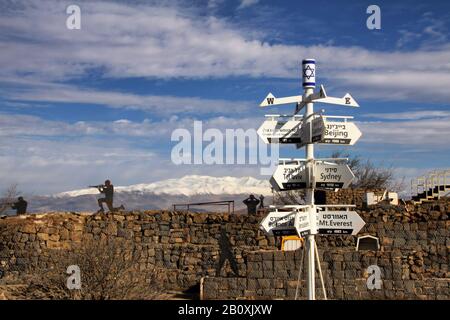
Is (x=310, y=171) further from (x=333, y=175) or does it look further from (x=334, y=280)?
(x=334, y=280)

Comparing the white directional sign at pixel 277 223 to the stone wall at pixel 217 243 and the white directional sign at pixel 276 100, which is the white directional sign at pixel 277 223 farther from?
the stone wall at pixel 217 243

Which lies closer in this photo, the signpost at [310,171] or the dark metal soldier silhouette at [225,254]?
the signpost at [310,171]

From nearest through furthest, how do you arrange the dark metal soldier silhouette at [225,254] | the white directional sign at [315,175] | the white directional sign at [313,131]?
the white directional sign at [313,131], the white directional sign at [315,175], the dark metal soldier silhouette at [225,254]

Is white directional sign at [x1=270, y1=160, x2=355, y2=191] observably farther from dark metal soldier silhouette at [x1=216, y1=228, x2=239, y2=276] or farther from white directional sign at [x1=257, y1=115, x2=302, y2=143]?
dark metal soldier silhouette at [x1=216, y1=228, x2=239, y2=276]

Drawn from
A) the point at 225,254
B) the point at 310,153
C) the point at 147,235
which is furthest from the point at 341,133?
the point at 147,235

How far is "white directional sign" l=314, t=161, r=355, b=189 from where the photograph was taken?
38.8 feet

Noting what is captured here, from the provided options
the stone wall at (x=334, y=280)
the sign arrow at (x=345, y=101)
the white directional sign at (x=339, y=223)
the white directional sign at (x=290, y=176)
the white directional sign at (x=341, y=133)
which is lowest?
the stone wall at (x=334, y=280)

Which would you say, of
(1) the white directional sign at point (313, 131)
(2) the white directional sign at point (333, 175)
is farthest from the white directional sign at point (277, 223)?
(1) the white directional sign at point (313, 131)

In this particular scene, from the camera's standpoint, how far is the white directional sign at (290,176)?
11930 millimetres

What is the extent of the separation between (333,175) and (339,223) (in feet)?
2.72

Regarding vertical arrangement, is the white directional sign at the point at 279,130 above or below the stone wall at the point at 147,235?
above

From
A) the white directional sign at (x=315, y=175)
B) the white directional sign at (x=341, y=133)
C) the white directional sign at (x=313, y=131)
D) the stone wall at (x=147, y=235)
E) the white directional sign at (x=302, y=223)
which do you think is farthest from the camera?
the stone wall at (x=147, y=235)

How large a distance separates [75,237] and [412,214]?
1211 cm

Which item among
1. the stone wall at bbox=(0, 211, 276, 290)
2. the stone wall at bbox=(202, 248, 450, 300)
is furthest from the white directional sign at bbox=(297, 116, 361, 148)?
the stone wall at bbox=(0, 211, 276, 290)
